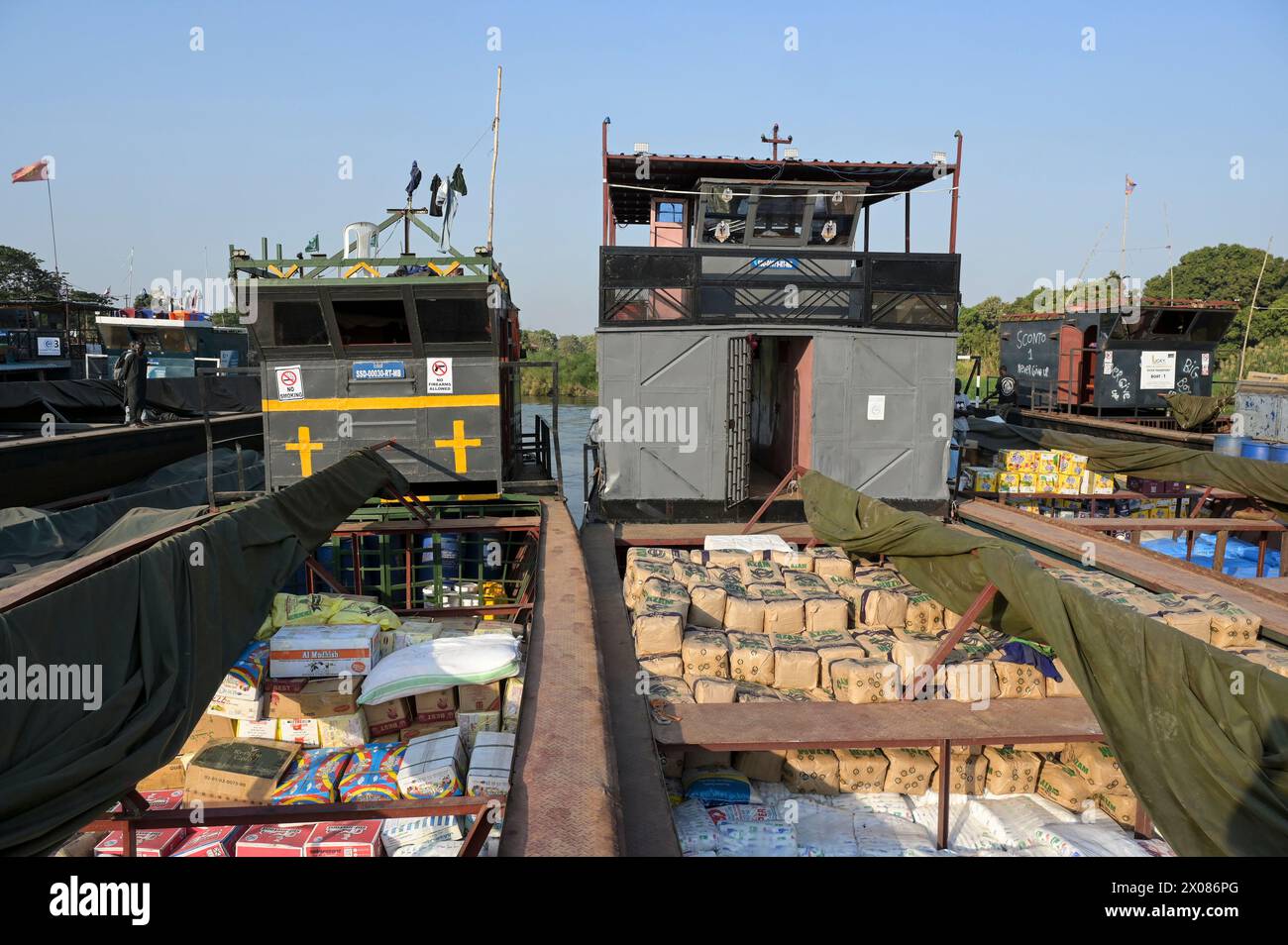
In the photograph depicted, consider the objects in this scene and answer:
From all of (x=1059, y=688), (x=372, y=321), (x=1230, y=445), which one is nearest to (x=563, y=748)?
(x=1059, y=688)

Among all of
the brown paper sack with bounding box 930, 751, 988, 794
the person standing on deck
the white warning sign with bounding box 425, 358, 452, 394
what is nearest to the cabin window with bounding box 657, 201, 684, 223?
the white warning sign with bounding box 425, 358, 452, 394

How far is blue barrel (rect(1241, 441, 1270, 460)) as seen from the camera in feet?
49.6

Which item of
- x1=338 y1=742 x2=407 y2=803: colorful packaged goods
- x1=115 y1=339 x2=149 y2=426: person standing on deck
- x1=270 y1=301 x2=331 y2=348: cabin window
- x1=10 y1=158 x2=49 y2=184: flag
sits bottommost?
x1=338 y1=742 x2=407 y2=803: colorful packaged goods

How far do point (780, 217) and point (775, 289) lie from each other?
5.09 ft

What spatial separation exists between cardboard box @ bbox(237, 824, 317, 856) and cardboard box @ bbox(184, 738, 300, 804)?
2.15 feet

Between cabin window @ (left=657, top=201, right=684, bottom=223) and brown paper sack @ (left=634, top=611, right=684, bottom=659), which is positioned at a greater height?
cabin window @ (left=657, top=201, right=684, bottom=223)

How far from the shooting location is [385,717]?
243 inches

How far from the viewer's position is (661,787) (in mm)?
4539

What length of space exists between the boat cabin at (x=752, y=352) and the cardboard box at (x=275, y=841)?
24.0ft

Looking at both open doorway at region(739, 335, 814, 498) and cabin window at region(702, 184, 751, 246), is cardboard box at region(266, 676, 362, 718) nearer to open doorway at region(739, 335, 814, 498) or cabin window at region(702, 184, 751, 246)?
open doorway at region(739, 335, 814, 498)

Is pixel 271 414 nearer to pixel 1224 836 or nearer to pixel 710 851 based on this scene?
pixel 710 851

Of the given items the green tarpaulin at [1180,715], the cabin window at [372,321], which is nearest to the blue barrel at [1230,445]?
the green tarpaulin at [1180,715]

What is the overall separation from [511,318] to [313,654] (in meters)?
10.0
